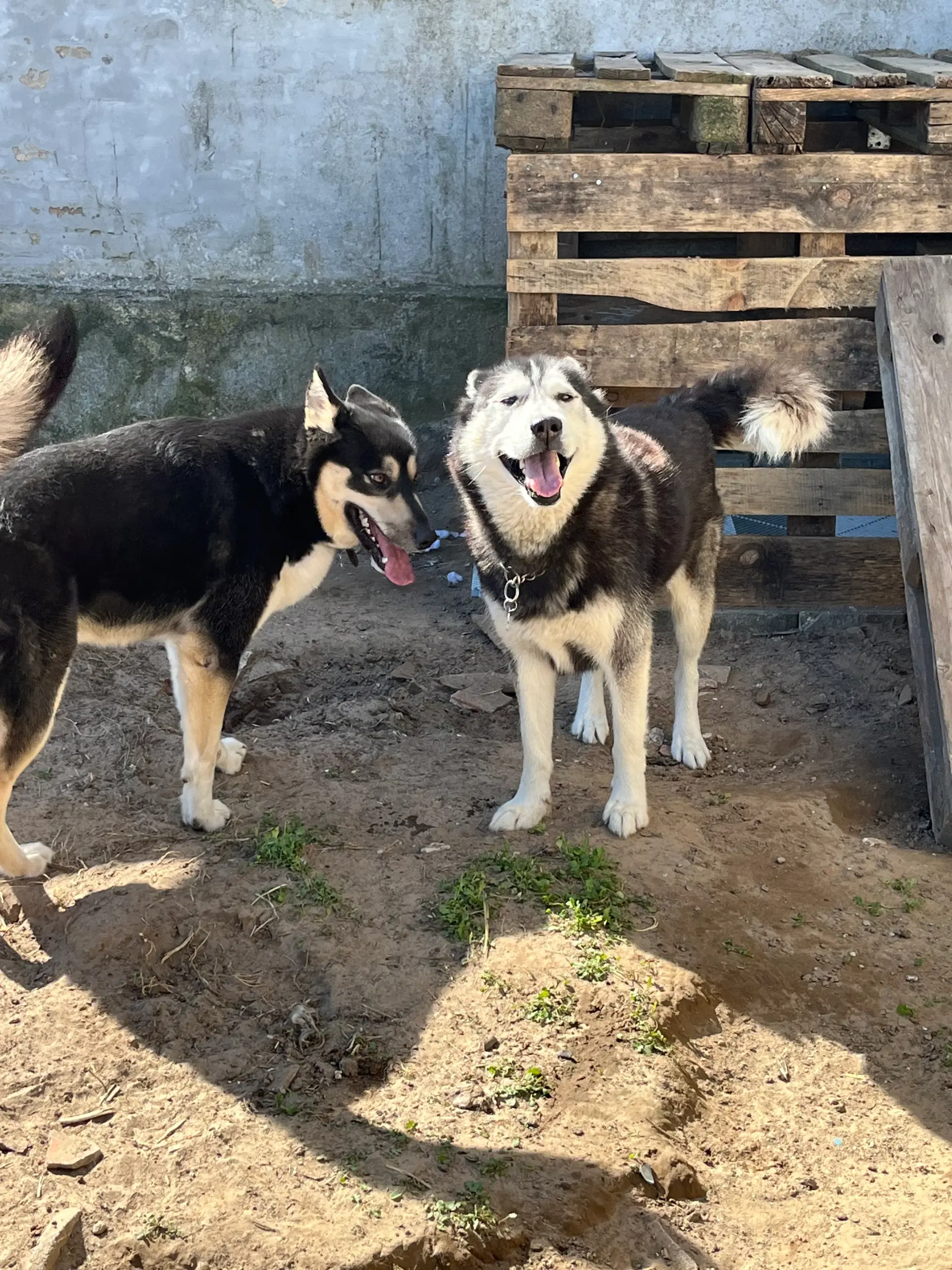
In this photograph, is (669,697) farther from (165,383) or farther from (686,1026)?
(165,383)

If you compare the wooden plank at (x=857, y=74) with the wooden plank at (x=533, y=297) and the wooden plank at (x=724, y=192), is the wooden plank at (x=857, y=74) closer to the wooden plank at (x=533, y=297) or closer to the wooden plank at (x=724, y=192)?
the wooden plank at (x=724, y=192)

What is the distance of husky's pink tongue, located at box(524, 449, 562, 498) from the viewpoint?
3.78 m

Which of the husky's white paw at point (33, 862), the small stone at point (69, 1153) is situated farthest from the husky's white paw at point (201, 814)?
the small stone at point (69, 1153)

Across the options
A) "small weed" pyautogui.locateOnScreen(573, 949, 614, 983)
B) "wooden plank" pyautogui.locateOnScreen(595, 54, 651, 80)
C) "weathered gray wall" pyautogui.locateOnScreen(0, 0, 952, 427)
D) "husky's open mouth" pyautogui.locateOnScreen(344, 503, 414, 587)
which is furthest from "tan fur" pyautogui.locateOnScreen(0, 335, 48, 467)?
"weathered gray wall" pyautogui.locateOnScreen(0, 0, 952, 427)

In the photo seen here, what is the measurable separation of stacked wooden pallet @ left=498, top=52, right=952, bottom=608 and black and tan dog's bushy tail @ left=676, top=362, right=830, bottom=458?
2.43 ft

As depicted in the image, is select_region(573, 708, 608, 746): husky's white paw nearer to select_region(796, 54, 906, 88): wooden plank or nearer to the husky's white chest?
the husky's white chest

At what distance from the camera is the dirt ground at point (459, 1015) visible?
2.63 meters

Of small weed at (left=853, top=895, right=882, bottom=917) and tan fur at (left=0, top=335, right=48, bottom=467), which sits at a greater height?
tan fur at (left=0, top=335, right=48, bottom=467)

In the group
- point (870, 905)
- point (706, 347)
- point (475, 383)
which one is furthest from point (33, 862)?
point (706, 347)

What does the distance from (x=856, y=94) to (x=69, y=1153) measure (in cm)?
497

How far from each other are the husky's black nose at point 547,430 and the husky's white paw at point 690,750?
169 centimetres

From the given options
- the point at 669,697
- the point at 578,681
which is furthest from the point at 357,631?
the point at 669,697

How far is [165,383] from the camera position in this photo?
7.27 meters

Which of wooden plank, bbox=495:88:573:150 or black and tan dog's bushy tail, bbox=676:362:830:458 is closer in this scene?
black and tan dog's bushy tail, bbox=676:362:830:458
